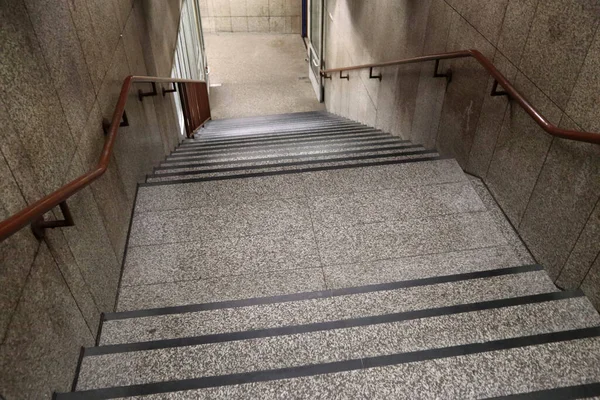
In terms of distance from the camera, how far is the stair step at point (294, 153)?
4.03 meters

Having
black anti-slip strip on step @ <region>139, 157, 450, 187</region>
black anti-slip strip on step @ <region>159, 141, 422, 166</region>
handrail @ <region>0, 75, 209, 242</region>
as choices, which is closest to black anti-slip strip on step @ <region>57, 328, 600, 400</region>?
handrail @ <region>0, 75, 209, 242</region>

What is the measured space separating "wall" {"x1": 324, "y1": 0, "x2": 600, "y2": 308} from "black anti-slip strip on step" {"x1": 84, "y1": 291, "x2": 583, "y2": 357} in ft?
1.03

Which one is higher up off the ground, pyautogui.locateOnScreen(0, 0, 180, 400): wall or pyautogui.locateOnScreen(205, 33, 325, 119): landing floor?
pyautogui.locateOnScreen(0, 0, 180, 400): wall

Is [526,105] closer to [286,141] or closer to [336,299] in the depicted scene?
[336,299]

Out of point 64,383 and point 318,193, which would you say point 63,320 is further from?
point 318,193

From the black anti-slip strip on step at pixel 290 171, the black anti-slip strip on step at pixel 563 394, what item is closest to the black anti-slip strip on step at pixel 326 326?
the black anti-slip strip on step at pixel 563 394

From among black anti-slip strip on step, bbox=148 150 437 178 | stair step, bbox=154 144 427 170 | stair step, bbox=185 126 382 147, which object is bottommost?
stair step, bbox=185 126 382 147

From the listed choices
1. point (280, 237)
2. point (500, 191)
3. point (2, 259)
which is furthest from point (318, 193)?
point (2, 259)

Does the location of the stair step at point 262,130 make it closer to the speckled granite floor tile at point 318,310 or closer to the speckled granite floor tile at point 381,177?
the speckled granite floor tile at point 381,177

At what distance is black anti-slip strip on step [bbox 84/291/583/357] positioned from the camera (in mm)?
1860

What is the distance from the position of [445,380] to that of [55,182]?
1.85 meters

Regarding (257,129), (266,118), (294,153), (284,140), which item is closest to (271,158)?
(294,153)

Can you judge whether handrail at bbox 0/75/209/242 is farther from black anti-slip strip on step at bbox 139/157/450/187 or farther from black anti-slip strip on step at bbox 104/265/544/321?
black anti-slip strip on step at bbox 139/157/450/187

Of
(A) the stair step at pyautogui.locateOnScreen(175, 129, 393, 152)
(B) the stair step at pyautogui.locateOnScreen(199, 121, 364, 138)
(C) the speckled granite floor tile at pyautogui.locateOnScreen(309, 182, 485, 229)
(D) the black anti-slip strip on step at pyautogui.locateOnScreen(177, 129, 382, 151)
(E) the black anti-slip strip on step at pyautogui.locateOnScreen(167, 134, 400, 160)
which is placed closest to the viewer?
(C) the speckled granite floor tile at pyautogui.locateOnScreen(309, 182, 485, 229)
